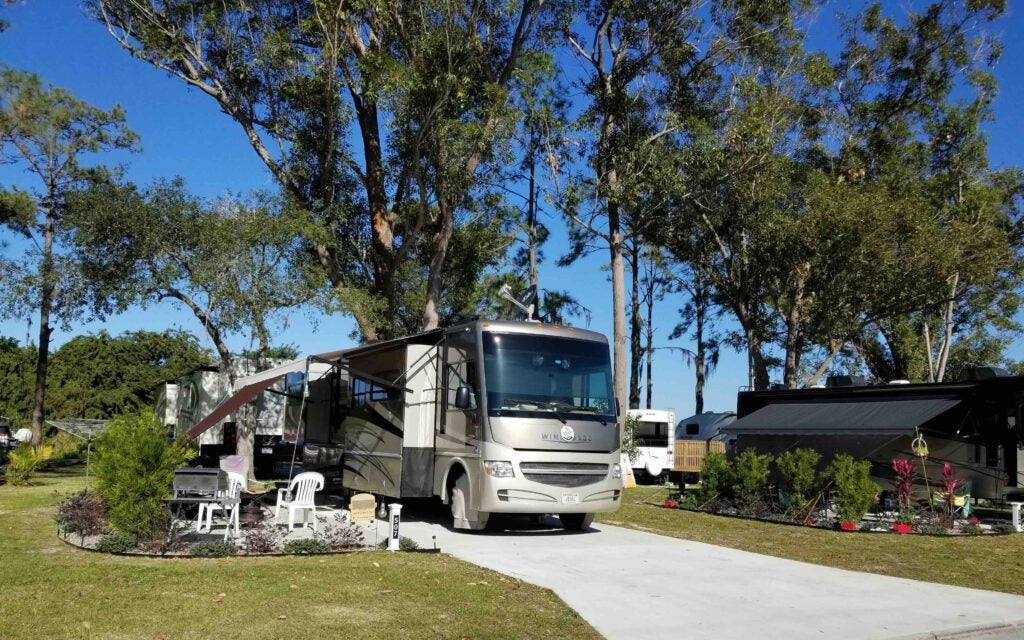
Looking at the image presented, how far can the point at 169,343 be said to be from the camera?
2411 centimetres

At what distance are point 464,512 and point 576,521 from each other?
2.00m

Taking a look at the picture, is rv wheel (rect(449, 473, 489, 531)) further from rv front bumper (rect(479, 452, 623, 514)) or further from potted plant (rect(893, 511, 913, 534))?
potted plant (rect(893, 511, 913, 534))

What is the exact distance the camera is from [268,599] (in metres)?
6.93

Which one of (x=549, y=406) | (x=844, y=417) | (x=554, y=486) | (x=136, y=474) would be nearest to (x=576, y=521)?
(x=554, y=486)

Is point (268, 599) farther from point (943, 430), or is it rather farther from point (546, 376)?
point (943, 430)

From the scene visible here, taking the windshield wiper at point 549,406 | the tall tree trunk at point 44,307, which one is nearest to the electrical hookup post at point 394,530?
the windshield wiper at point 549,406

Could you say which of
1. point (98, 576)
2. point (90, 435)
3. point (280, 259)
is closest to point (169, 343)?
point (280, 259)

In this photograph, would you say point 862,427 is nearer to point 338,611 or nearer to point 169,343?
point 338,611

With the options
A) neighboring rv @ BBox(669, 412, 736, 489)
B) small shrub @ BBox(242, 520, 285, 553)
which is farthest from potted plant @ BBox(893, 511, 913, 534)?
neighboring rv @ BBox(669, 412, 736, 489)

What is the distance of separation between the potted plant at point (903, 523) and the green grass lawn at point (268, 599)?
755 centimetres

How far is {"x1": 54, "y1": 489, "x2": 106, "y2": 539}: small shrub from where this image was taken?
1040 cm

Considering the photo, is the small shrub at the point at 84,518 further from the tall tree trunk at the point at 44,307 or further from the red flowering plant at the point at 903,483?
the tall tree trunk at the point at 44,307

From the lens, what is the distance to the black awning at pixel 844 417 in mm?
14852

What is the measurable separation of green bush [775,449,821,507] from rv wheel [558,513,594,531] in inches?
156
